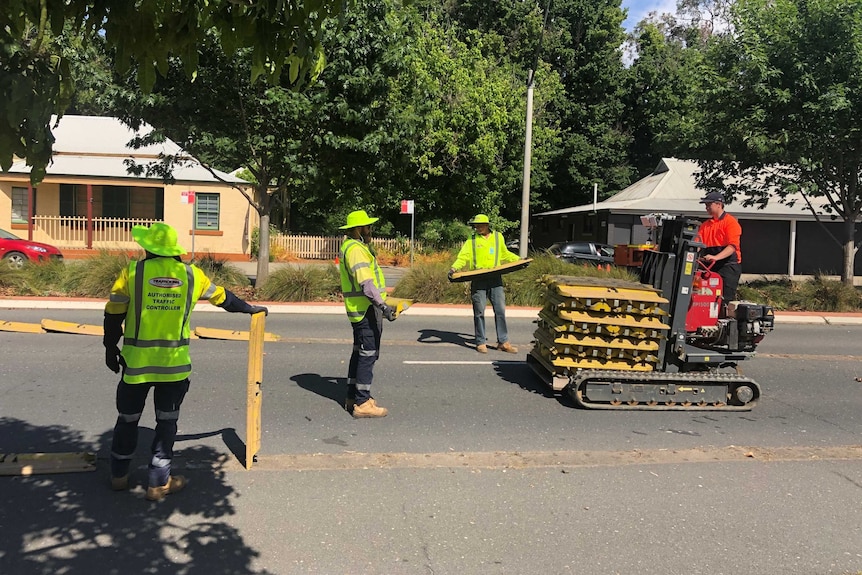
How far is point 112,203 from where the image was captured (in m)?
27.6

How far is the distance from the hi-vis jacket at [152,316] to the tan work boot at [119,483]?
2.20 feet

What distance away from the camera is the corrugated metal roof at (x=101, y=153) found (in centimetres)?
2533

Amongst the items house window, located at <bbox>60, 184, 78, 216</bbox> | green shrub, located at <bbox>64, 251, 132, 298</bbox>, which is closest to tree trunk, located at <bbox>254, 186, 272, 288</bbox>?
green shrub, located at <bbox>64, 251, 132, 298</bbox>

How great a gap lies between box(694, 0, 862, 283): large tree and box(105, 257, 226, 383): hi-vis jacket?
14791 millimetres

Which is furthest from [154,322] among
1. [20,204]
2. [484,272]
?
[20,204]

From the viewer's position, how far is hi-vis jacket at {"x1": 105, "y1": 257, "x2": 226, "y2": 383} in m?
3.90

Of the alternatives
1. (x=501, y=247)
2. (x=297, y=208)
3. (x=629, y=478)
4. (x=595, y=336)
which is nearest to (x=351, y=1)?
(x=629, y=478)

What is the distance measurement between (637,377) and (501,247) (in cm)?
329

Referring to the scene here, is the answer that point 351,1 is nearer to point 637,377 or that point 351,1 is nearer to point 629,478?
point 629,478

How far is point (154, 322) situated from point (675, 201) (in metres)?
26.5

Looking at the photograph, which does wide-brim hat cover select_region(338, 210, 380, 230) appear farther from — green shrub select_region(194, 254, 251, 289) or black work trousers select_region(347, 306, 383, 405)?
green shrub select_region(194, 254, 251, 289)

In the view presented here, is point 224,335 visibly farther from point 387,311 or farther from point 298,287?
point 298,287

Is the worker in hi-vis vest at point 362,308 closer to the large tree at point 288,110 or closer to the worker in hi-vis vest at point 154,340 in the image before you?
the worker in hi-vis vest at point 154,340

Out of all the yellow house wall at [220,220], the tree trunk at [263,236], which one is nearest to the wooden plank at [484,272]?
the tree trunk at [263,236]
